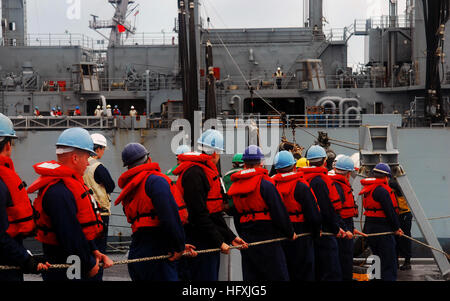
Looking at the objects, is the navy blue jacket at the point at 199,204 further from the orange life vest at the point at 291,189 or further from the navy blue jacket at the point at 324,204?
the navy blue jacket at the point at 324,204

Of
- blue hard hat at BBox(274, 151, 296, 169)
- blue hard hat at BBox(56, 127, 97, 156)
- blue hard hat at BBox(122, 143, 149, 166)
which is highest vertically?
blue hard hat at BBox(56, 127, 97, 156)

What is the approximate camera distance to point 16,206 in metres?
4.59

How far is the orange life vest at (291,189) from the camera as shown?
287 inches

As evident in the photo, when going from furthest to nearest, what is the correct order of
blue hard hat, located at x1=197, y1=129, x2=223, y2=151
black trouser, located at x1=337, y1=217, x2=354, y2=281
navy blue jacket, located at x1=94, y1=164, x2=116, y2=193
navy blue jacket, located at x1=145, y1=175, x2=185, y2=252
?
black trouser, located at x1=337, y1=217, x2=354, y2=281 < navy blue jacket, located at x1=94, y1=164, x2=116, y2=193 < blue hard hat, located at x1=197, y1=129, x2=223, y2=151 < navy blue jacket, located at x1=145, y1=175, x2=185, y2=252

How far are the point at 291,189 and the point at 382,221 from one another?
256 centimetres

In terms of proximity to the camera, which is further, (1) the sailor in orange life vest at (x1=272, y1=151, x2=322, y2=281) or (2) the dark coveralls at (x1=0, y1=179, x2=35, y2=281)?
(1) the sailor in orange life vest at (x1=272, y1=151, x2=322, y2=281)

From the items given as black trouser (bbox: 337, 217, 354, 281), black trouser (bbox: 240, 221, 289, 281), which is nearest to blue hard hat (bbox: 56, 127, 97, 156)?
black trouser (bbox: 240, 221, 289, 281)

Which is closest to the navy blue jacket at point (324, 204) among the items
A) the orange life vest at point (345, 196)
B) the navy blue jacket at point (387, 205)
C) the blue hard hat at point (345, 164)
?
the orange life vest at point (345, 196)

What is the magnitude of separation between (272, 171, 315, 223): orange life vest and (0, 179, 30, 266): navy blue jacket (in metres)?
3.54

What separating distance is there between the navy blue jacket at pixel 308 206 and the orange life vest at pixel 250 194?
0.74 meters

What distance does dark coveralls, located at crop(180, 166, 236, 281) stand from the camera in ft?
20.1

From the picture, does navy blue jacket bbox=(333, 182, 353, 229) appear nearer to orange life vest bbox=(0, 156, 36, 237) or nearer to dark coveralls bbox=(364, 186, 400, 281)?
dark coveralls bbox=(364, 186, 400, 281)

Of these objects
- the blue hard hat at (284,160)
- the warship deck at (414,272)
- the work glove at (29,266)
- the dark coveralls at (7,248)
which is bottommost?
the warship deck at (414,272)
